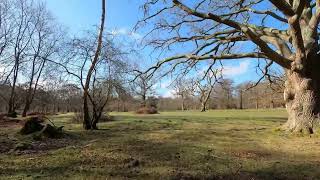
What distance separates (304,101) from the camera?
48.5ft

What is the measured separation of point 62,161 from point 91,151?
5.03ft

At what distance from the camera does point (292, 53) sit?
15.4m

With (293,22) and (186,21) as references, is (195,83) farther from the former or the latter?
(293,22)

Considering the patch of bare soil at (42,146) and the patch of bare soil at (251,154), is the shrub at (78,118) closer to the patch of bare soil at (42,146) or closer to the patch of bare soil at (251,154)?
the patch of bare soil at (42,146)

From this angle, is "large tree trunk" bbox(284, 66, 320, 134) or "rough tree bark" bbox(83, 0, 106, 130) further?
"rough tree bark" bbox(83, 0, 106, 130)

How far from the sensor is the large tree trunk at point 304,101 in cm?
1451

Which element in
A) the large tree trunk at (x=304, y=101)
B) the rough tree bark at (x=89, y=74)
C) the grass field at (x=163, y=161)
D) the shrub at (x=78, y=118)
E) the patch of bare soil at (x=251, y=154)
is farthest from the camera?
the shrub at (x=78, y=118)

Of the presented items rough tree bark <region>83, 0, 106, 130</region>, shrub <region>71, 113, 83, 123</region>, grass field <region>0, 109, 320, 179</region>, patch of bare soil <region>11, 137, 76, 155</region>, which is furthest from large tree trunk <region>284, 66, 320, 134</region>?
shrub <region>71, 113, 83, 123</region>

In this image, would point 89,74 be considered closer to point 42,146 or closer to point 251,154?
point 42,146

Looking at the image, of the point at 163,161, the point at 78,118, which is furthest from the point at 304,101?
the point at 78,118

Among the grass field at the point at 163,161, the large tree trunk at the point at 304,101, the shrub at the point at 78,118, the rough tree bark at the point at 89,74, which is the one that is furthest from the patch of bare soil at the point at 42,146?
the shrub at the point at 78,118

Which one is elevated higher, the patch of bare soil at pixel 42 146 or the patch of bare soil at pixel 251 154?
the patch of bare soil at pixel 42 146

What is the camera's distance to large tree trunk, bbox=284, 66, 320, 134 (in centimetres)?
1451

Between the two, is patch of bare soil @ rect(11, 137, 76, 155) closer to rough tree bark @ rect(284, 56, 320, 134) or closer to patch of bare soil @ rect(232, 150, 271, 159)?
patch of bare soil @ rect(232, 150, 271, 159)
